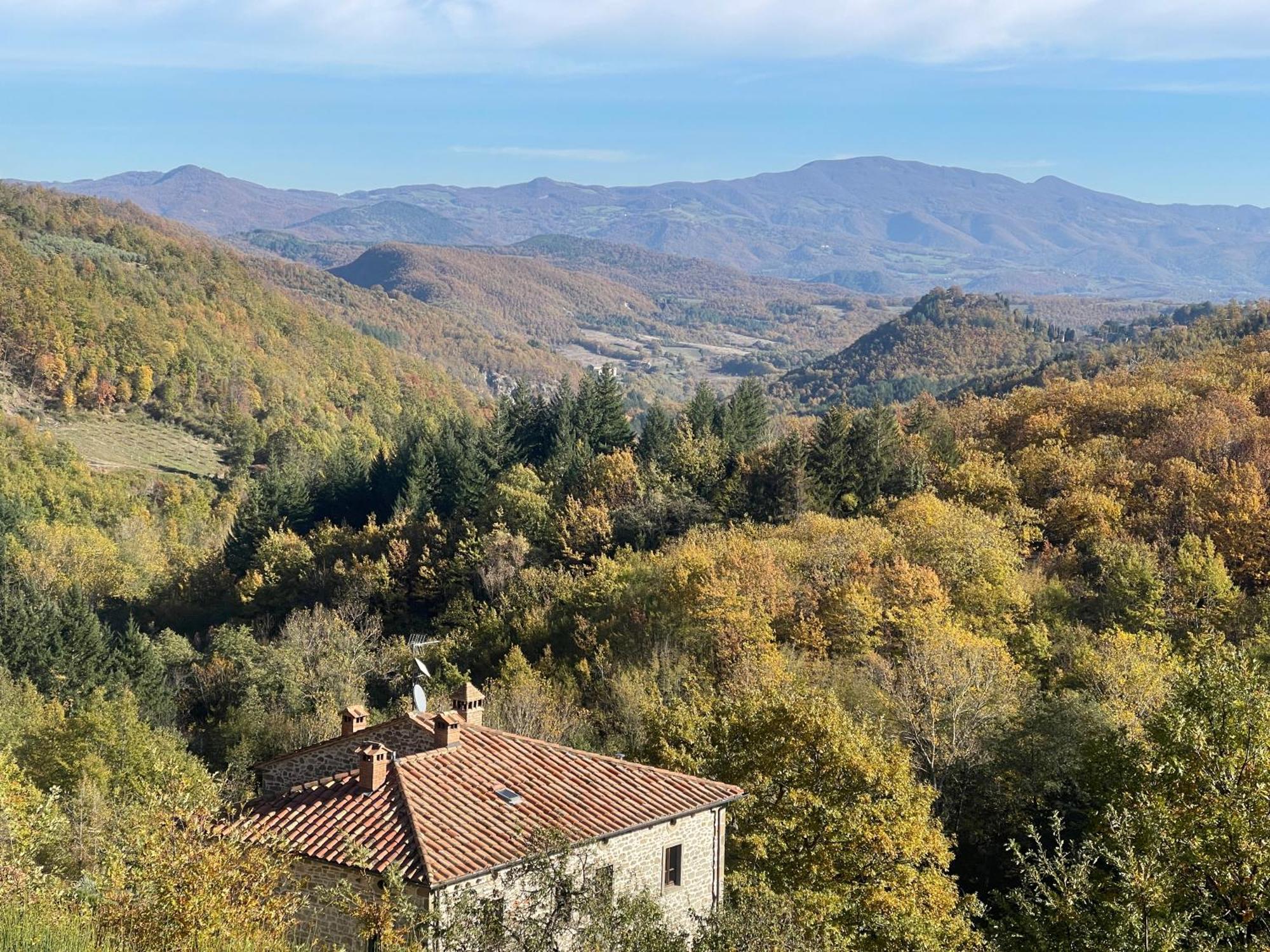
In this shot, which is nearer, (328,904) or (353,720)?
(328,904)

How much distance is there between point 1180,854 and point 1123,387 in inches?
2457

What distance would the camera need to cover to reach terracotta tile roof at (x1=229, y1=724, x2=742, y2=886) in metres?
19.6

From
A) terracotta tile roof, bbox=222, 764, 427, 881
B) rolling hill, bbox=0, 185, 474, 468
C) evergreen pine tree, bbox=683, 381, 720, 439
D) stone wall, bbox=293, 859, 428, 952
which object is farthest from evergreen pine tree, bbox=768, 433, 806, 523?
rolling hill, bbox=0, 185, 474, 468

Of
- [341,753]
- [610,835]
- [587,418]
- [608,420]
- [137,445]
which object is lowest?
[137,445]

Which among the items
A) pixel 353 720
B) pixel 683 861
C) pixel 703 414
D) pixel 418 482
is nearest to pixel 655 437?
pixel 703 414

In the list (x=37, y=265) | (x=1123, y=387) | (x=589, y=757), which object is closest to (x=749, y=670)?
(x=589, y=757)

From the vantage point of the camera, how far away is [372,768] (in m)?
21.3

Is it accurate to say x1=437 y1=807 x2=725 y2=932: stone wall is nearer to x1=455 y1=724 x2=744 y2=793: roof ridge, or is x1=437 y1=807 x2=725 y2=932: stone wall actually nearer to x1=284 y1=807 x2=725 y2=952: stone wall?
x1=284 y1=807 x2=725 y2=952: stone wall

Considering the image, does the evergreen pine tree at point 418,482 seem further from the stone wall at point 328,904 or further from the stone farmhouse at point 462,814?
the stone wall at point 328,904

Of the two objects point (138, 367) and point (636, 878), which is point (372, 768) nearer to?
point (636, 878)

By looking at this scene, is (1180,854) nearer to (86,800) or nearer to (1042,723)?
(1042,723)

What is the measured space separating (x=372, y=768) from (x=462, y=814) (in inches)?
70.1

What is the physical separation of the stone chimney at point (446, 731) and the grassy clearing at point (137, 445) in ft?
436

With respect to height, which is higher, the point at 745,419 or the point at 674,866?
the point at 745,419
